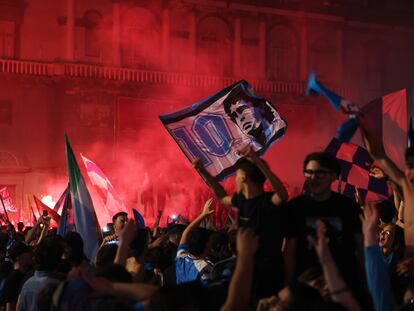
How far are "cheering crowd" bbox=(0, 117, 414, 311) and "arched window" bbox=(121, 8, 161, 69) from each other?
24.4 m

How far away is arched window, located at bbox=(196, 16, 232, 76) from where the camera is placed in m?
31.1

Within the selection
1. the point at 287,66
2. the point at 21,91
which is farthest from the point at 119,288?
the point at 287,66

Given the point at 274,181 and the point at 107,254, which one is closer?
the point at 274,181

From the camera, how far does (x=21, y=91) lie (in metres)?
27.8

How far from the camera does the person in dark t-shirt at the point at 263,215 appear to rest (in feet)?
14.4

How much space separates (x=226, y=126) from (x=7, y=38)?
71.2ft

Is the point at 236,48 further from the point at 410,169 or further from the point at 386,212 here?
the point at 410,169

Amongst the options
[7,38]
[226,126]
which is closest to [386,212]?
[226,126]

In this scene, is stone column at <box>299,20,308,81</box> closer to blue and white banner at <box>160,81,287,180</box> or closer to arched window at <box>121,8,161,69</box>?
arched window at <box>121,8,161,69</box>

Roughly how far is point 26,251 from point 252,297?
332 cm

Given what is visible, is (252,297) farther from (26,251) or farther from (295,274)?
(26,251)

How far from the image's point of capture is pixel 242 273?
375 centimetres

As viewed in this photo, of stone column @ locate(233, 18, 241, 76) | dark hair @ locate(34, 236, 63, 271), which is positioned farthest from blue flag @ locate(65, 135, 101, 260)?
stone column @ locate(233, 18, 241, 76)

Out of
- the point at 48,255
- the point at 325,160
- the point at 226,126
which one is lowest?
the point at 48,255
